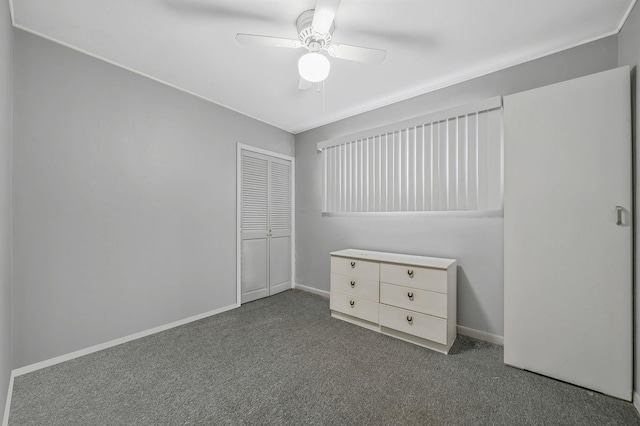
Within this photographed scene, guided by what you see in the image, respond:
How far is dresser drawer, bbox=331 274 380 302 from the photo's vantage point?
8.86ft

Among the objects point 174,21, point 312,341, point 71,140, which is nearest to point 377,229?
point 312,341

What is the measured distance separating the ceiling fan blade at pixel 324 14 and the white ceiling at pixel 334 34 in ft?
0.81

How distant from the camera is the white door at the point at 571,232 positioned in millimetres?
1665

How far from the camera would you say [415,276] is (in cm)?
244

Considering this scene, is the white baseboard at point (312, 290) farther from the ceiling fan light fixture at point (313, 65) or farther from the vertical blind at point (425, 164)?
the ceiling fan light fixture at point (313, 65)

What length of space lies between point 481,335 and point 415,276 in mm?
853

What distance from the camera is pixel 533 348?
1.93 m

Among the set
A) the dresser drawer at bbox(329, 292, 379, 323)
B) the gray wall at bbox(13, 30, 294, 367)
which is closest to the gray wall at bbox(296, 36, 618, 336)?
the dresser drawer at bbox(329, 292, 379, 323)

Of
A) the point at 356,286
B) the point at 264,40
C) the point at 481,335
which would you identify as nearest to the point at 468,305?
the point at 481,335

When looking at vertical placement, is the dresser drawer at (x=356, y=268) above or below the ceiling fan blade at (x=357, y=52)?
below

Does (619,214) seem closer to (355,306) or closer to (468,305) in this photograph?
(468,305)

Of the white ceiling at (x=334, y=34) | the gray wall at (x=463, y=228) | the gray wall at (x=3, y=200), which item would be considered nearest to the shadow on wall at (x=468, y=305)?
the gray wall at (x=463, y=228)

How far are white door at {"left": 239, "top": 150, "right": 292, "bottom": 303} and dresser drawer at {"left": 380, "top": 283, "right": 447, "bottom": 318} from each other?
180 cm

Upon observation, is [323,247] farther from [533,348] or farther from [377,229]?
[533,348]
